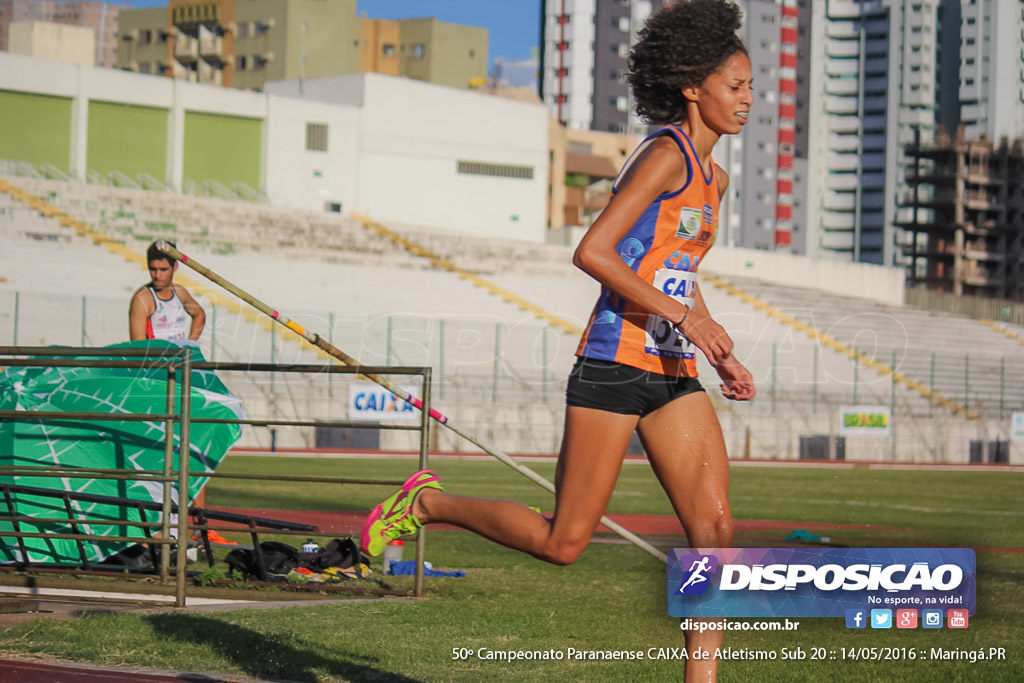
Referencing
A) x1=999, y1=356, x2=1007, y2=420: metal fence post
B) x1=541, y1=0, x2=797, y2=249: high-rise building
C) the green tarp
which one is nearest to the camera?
the green tarp

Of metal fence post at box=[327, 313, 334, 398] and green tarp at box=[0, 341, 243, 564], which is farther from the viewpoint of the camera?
metal fence post at box=[327, 313, 334, 398]

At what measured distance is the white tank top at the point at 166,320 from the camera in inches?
376

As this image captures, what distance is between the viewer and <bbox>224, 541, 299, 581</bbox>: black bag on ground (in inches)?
306

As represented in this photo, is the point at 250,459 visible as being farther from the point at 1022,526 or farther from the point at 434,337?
the point at 1022,526

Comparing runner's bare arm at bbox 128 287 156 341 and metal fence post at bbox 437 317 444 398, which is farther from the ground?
runner's bare arm at bbox 128 287 156 341

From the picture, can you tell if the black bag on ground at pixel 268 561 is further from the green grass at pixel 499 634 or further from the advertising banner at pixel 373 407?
the advertising banner at pixel 373 407

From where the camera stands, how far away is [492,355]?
29266mm

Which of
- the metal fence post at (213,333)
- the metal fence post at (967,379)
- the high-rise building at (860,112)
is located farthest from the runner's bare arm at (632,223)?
the high-rise building at (860,112)

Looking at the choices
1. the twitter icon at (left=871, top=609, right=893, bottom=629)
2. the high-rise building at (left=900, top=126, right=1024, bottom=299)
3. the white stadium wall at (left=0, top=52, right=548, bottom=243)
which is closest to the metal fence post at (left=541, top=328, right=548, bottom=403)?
the white stadium wall at (left=0, top=52, right=548, bottom=243)

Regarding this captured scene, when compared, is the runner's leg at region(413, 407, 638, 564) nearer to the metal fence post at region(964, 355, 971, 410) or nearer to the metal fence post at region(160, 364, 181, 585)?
the metal fence post at region(160, 364, 181, 585)

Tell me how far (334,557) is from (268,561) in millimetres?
515

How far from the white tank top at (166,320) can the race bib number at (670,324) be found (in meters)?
6.13

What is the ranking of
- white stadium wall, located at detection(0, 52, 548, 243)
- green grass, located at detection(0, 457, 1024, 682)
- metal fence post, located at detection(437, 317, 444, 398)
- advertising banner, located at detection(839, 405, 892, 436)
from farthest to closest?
1. white stadium wall, located at detection(0, 52, 548, 243)
2. advertising banner, located at detection(839, 405, 892, 436)
3. metal fence post, located at detection(437, 317, 444, 398)
4. green grass, located at detection(0, 457, 1024, 682)

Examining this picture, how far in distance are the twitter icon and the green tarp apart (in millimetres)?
4614
